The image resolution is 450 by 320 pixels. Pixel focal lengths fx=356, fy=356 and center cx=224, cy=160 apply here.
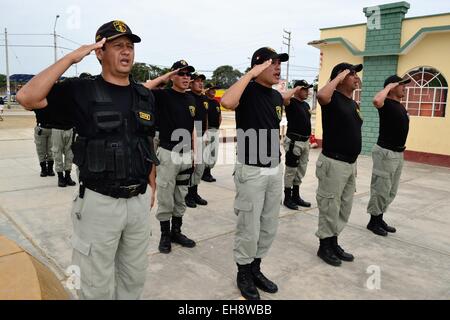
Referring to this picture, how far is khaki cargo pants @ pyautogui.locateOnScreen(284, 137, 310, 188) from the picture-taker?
5.73 meters

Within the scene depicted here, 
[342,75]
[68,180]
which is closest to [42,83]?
[342,75]

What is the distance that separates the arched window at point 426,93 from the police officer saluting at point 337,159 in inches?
297

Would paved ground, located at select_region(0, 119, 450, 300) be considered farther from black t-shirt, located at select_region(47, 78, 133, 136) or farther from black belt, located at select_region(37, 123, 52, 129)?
black t-shirt, located at select_region(47, 78, 133, 136)

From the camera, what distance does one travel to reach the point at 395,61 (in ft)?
34.1

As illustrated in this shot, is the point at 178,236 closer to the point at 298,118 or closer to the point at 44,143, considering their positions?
the point at 298,118

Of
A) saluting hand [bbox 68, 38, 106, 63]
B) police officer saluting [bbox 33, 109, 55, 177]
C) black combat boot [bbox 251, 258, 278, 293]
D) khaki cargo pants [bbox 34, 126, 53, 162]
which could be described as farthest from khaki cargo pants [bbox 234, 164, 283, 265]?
khaki cargo pants [bbox 34, 126, 53, 162]

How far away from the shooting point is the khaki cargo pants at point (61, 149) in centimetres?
639

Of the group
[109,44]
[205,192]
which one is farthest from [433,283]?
[205,192]

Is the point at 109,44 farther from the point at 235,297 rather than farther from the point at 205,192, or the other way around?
the point at 205,192

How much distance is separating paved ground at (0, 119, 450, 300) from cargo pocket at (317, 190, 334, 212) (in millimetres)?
561

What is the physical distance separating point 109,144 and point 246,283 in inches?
66.6

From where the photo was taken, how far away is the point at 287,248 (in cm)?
404

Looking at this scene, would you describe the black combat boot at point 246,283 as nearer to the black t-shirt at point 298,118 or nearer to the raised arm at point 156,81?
the raised arm at point 156,81
